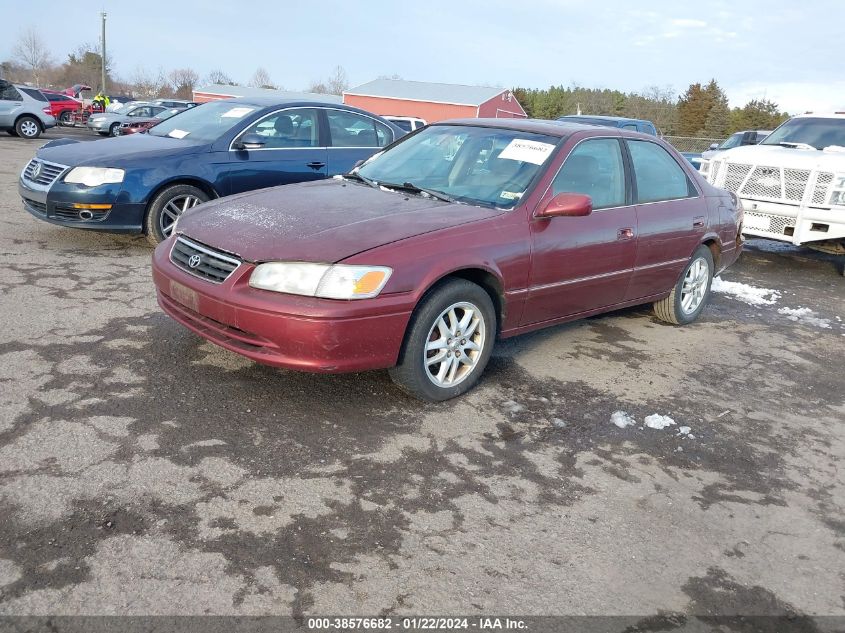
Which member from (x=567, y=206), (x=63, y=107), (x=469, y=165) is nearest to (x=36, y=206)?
(x=469, y=165)

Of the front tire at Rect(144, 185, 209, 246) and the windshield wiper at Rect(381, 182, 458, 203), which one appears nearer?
the windshield wiper at Rect(381, 182, 458, 203)

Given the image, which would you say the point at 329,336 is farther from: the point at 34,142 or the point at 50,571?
the point at 34,142

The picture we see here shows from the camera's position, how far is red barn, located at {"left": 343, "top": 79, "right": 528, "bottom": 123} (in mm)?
55531

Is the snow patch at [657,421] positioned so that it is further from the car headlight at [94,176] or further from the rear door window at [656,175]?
the car headlight at [94,176]

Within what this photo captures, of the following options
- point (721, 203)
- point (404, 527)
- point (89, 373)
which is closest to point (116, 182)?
point (89, 373)

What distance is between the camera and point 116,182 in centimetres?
636

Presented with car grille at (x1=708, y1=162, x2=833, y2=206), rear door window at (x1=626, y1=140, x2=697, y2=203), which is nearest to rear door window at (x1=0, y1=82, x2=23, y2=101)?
car grille at (x1=708, y1=162, x2=833, y2=206)

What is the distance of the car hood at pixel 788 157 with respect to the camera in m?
8.51

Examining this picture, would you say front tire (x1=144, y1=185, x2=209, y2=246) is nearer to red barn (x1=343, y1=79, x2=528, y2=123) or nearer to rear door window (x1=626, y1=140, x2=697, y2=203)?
rear door window (x1=626, y1=140, x2=697, y2=203)

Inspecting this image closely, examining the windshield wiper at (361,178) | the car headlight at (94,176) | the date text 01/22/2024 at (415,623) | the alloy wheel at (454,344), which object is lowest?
the date text 01/22/2024 at (415,623)

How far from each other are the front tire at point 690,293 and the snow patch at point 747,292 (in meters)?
1.25

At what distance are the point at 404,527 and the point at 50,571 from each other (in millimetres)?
1273

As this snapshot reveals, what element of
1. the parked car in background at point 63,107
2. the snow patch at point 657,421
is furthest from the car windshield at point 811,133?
the parked car in background at point 63,107

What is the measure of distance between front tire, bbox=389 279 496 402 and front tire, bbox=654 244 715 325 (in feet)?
7.86
